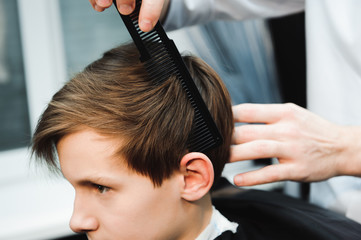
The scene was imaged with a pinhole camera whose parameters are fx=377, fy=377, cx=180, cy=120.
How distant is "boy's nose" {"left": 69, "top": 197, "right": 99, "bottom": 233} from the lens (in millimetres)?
788

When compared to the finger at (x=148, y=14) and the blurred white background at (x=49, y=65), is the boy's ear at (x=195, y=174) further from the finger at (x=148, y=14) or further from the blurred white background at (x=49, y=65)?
the blurred white background at (x=49, y=65)

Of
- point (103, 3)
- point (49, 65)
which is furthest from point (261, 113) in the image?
point (49, 65)

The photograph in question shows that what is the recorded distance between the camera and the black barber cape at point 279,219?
921 mm

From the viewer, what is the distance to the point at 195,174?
0.84m

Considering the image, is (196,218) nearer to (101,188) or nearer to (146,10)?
(101,188)

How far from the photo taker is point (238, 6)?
1.13 metres

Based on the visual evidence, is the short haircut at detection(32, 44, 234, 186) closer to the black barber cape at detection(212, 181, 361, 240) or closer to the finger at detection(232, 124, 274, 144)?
the finger at detection(232, 124, 274, 144)

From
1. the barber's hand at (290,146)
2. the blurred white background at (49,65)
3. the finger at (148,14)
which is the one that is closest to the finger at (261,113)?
the barber's hand at (290,146)

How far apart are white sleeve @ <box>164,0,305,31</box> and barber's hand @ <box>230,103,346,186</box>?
1.16 ft

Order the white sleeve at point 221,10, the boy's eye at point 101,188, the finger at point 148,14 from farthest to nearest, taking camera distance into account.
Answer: the white sleeve at point 221,10 < the boy's eye at point 101,188 < the finger at point 148,14

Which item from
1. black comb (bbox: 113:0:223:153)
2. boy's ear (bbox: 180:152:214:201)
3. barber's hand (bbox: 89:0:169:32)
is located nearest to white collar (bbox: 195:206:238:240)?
boy's ear (bbox: 180:152:214:201)

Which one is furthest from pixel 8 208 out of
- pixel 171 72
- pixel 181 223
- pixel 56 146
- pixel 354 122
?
pixel 354 122

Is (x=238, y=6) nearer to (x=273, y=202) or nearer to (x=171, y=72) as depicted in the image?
(x=171, y=72)

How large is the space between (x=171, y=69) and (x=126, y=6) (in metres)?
0.16
